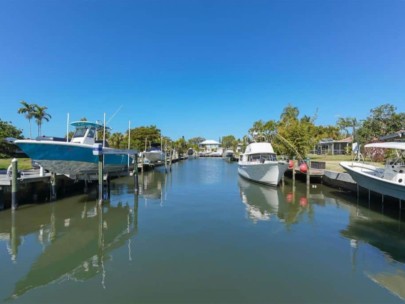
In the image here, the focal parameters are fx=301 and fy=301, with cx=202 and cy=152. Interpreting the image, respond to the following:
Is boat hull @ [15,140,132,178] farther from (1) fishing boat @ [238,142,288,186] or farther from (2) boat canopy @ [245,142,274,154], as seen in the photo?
(2) boat canopy @ [245,142,274,154]

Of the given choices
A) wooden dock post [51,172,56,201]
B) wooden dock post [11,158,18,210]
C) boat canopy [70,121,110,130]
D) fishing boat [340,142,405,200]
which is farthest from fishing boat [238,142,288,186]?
wooden dock post [11,158,18,210]

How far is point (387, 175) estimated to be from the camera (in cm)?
1633

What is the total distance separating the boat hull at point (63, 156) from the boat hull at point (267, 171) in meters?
14.5

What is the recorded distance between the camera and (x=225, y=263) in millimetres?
9305

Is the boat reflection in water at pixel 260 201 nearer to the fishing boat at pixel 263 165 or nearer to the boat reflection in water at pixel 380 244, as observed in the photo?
the fishing boat at pixel 263 165

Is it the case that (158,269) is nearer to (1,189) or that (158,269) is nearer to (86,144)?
(1,189)

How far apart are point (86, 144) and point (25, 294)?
43.3ft

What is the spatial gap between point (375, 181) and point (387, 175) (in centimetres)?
72

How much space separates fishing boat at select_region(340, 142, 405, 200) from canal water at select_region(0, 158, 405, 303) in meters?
1.38

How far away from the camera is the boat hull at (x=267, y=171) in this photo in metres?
26.3

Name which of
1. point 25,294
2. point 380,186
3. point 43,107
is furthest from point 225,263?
point 43,107

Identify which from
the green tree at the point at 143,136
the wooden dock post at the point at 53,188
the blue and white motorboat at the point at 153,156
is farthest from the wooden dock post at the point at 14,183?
the green tree at the point at 143,136

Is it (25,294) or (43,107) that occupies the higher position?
(43,107)

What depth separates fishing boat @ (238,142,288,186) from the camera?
26.5 meters
